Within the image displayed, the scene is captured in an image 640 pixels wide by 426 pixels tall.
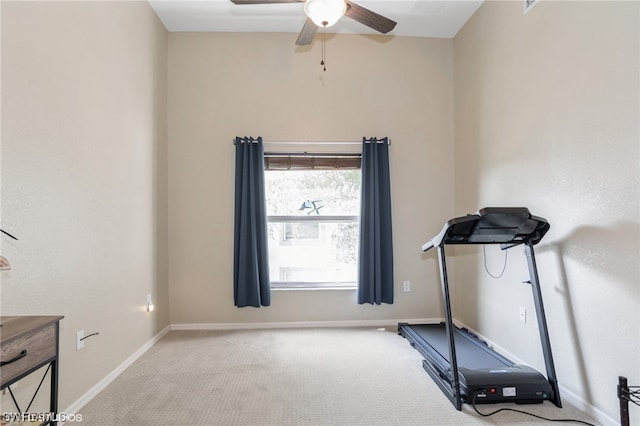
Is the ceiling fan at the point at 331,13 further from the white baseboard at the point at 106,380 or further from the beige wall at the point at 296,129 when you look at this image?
the white baseboard at the point at 106,380

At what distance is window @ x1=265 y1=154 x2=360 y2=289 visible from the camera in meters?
3.79

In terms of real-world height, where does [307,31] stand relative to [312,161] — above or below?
above

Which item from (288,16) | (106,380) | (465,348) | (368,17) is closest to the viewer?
(368,17)

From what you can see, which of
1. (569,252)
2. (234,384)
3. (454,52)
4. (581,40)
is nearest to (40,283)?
(234,384)

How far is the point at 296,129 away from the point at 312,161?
40 centimetres

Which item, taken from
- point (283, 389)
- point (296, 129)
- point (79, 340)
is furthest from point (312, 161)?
point (79, 340)

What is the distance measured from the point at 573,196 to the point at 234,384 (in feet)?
8.65

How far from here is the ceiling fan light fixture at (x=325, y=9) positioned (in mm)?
1989

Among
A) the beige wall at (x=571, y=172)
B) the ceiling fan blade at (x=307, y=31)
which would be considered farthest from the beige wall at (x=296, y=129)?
the ceiling fan blade at (x=307, y=31)

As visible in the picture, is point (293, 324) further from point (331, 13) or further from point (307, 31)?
point (331, 13)

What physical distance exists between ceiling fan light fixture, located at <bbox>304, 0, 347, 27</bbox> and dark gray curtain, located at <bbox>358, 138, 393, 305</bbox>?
1.68m

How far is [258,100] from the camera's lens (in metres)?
3.71

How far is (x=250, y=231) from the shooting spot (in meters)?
3.57

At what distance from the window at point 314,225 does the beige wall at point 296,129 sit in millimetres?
226
